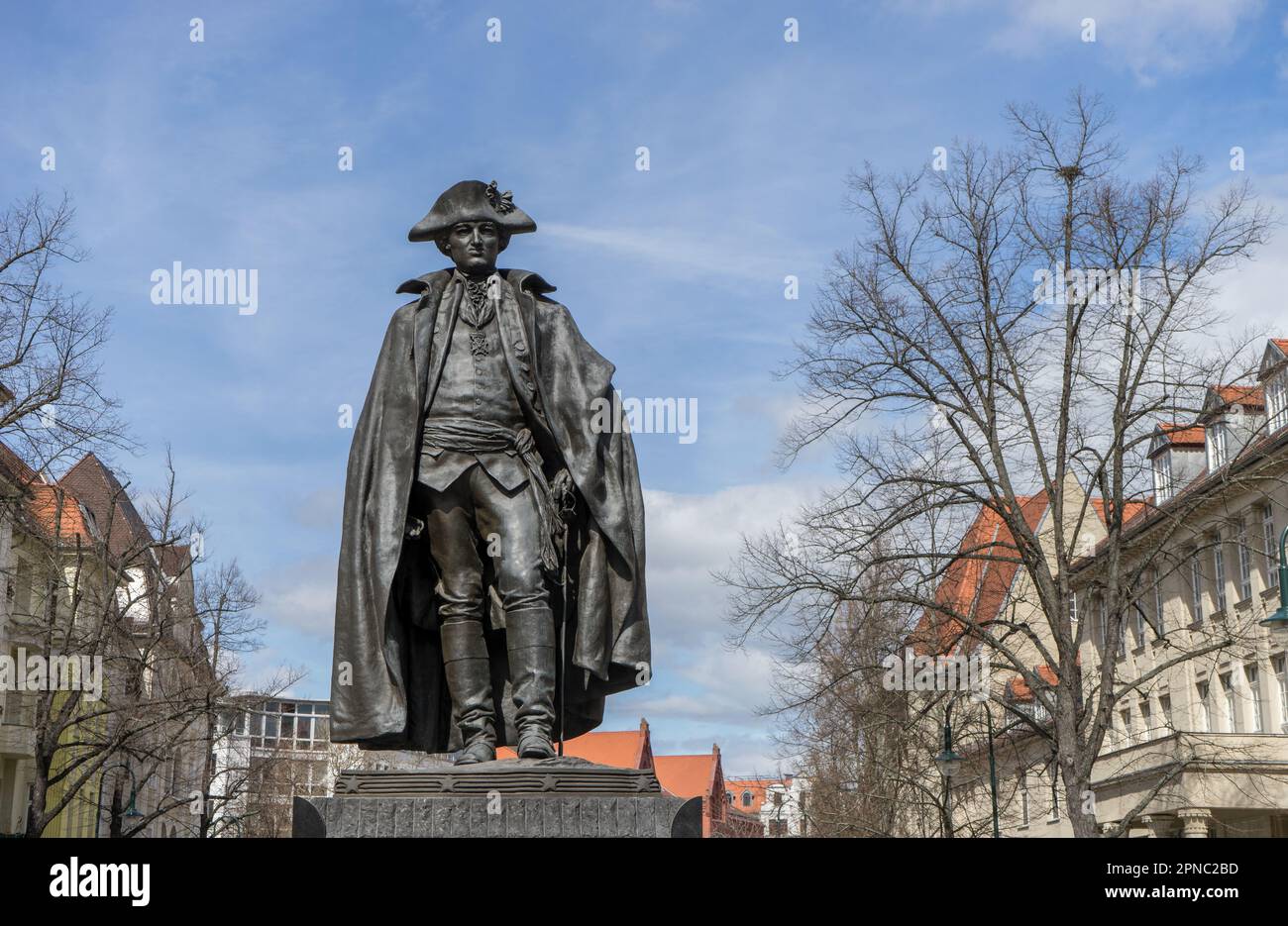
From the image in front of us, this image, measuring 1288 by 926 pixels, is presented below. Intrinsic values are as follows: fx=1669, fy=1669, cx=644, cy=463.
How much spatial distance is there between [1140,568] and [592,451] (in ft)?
72.4

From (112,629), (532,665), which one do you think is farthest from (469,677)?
(112,629)

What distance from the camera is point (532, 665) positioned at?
7.21 m

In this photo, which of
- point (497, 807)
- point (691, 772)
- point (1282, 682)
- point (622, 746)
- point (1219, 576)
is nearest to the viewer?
point (497, 807)

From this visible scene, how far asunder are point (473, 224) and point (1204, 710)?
43634mm

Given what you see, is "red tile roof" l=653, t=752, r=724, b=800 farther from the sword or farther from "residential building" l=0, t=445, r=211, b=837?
the sword

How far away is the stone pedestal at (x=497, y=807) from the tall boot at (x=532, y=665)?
0.65m

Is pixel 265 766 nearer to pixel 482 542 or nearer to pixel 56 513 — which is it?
pixel 56 513

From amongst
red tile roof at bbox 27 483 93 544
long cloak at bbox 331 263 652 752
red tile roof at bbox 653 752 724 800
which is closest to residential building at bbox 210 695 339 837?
long cloak at bbox 331 263 652 752

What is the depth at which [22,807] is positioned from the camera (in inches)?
2136

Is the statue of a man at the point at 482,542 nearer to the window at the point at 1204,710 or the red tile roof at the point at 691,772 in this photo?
the window at the point at 1204,710

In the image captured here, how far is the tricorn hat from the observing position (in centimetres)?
784
